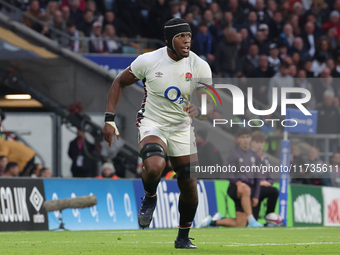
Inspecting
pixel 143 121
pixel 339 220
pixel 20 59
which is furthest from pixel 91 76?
pixel 143 121

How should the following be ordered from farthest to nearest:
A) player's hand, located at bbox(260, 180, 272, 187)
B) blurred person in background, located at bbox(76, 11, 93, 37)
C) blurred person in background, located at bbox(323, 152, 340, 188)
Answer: blurred person in background, located at bbox(76, 11, 93, 37) < blurred person in background, located at bbox(323, 152, 340, 188) < player's hand, located at bbox(260, 180, 272, 187)

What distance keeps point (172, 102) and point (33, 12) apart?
10690 millimetres

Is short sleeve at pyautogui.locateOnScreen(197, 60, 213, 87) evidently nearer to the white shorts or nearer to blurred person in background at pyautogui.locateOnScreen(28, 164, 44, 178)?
the white shorts

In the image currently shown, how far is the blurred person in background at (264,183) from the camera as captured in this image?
45.9 ft

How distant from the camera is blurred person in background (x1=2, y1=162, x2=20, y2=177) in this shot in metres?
13.2

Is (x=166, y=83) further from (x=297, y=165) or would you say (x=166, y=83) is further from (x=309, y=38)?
(x=309, y=38)

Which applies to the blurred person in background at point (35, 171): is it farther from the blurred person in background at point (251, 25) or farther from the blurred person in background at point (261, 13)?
the blurred person in background at point (261, 13)

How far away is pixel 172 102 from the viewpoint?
7.07 metres

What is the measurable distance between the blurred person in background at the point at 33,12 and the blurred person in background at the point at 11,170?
444 cm

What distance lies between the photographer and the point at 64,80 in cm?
1653

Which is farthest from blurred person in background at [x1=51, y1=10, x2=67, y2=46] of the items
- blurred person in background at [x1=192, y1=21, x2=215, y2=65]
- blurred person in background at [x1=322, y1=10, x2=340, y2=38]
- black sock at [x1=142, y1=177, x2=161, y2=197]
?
black sock at [x1=142, y1=177, x2=161, y2=197]

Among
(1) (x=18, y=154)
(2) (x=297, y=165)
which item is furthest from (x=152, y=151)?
(2) (x=297, y=165)

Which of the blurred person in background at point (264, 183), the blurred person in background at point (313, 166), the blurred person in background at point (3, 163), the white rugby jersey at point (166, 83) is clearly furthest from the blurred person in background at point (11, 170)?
the white rugby jersey at point (166, 83)

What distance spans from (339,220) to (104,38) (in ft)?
23.1
